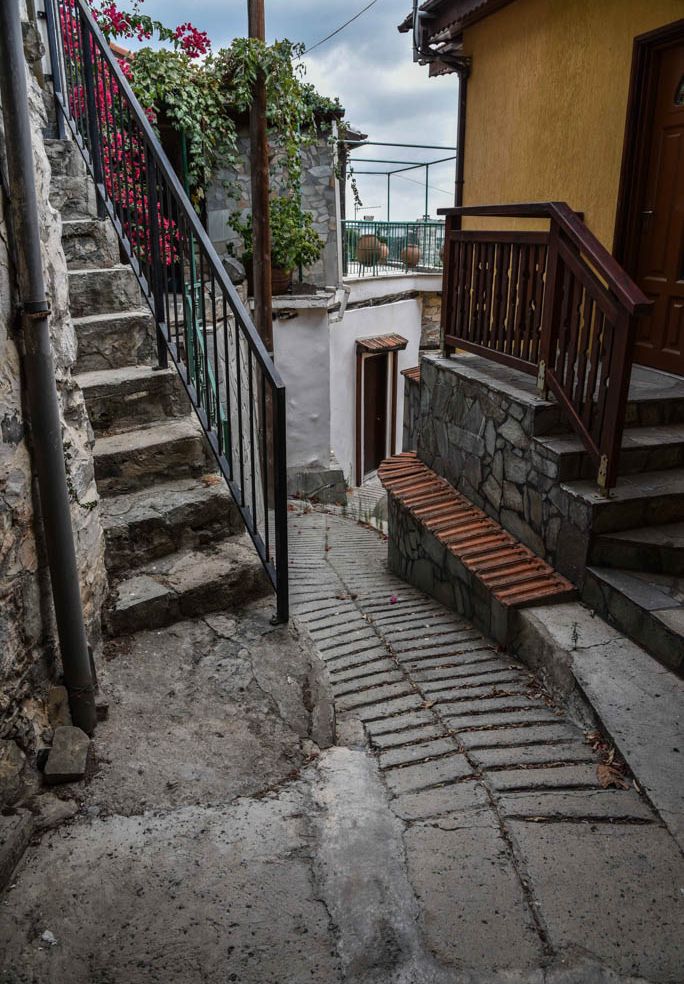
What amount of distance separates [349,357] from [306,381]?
1438mm

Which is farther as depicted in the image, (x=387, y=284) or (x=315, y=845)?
(x=387, y=284)

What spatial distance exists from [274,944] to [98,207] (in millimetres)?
3941

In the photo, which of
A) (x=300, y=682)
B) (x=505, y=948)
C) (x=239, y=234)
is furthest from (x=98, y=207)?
(x=239, y=234)

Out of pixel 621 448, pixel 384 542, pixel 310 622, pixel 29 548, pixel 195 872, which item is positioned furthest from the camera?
pixel 384 542

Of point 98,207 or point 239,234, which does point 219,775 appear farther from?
point 239,234

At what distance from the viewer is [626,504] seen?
12.3 ft

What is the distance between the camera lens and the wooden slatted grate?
389cm

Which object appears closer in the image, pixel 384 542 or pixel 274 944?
pixel 274 944

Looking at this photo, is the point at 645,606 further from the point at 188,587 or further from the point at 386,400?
the point at 386,400

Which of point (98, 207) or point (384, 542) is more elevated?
point (98, 207)

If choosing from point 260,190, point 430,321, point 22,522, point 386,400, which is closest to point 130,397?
point 22,522

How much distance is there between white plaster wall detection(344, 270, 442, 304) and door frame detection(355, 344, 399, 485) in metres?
0.88

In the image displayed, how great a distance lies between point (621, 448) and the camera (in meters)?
3.94

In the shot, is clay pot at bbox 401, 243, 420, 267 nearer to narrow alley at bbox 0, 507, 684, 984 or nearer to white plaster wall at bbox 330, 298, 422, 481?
white plaster wall at bbox 330, 298, 422, 481
